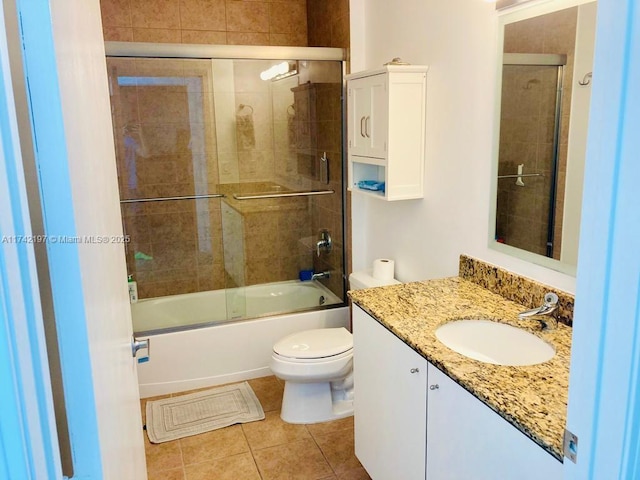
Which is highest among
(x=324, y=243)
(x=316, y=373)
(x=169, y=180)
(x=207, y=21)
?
(x=207, y=21)

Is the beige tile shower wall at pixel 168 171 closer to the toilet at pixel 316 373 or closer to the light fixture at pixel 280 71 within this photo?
the light fixture at pixel 280 71

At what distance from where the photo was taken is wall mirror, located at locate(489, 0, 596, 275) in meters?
1.73

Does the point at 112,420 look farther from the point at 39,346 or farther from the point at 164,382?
the point at 164,382

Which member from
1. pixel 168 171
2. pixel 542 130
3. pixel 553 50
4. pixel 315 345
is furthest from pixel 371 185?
pixel 168 171

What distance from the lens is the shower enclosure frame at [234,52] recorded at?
9.73 feet

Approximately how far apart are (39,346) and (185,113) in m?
3.02

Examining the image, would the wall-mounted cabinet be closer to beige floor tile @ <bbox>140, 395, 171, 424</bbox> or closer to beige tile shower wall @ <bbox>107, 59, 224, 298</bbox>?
beige tile shower wall @ <bbox>107, 59, 224, 298</bbox>

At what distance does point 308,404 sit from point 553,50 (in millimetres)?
2029

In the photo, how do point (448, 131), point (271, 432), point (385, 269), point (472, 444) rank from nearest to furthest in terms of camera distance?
1. point (472, 444)
2. point (448, 131)
3. point (271, 432)
4. point (385, 269)

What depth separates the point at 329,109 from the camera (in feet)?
11.5

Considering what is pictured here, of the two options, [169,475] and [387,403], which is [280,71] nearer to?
[387,403]

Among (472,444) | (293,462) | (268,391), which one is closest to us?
(472,444)

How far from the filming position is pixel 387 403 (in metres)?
1.95

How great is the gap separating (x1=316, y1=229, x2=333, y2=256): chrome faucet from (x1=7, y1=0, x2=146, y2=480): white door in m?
2.56
